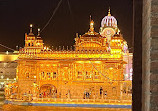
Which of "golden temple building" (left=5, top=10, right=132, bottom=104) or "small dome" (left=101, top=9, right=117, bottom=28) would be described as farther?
"small dome" (left=101, top=9, right=117, bottom=28)

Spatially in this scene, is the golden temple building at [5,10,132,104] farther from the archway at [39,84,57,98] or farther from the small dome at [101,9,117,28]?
the small dome at [101,9,117,28]

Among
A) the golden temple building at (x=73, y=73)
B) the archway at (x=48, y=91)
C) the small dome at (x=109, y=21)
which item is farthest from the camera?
the small dome at (x=109, y=21)

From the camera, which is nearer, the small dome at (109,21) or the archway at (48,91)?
the archway at (48,91)

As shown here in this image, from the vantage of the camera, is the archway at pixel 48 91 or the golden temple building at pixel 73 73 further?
the archway at pixel 48 91

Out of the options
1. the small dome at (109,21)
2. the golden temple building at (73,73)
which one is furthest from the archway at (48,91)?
the small dome at (109,21)

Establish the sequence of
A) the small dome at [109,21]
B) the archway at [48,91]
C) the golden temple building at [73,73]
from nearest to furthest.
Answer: the golden temple building at [73,73], the archway at [48,91], the small dome at [109,21]

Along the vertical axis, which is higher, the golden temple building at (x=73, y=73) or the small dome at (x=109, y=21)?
the small dome at (x=109, y=21)

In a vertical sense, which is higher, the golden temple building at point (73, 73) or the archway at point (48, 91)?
the golden temple building at point (73, 73)

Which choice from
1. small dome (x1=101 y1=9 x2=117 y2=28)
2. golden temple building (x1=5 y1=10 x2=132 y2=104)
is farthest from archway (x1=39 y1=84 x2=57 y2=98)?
small dome (x1=101 y1=9 x2=117 y2=28)

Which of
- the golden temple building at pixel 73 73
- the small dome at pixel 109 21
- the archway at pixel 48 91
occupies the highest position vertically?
the small dome at pixel 109 21

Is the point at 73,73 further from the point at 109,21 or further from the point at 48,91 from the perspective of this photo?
the point at 109,21

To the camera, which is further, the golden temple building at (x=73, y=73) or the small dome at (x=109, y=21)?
the small dome at (x=109, y=21)

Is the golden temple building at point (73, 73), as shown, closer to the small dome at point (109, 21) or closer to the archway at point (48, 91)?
the archway at point (48, 91)

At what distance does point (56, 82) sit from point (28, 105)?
2.71 meters
